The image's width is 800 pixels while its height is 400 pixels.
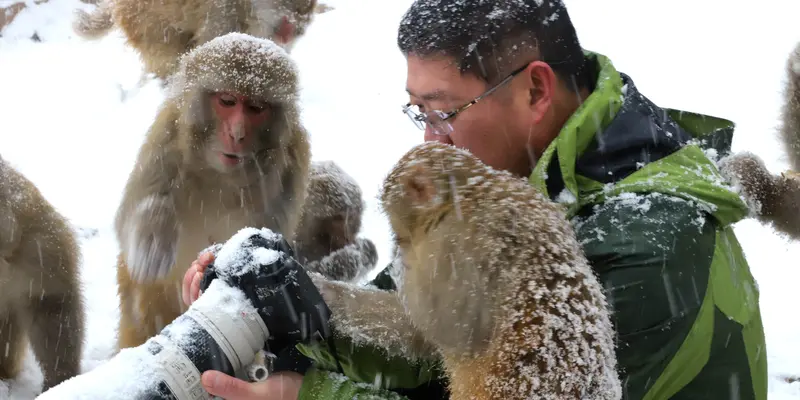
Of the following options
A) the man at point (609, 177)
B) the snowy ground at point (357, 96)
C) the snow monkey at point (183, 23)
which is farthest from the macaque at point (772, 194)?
the snow monkey at point (183, 23)

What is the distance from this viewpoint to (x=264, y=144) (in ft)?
9.78

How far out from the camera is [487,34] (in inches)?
57.9

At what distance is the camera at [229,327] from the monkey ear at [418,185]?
0.93 feet

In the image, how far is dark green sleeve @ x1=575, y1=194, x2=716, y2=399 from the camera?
1.18 meters

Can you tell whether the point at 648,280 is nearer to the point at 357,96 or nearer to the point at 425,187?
the point at 425,187

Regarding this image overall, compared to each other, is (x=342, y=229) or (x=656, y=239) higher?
(x=656, y=239)

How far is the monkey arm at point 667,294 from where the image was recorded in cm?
118

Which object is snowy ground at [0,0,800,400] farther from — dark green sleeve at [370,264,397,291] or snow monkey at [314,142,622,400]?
snow monkey at [314,142,622,400]

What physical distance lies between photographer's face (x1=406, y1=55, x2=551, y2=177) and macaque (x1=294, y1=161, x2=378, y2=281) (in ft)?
6.58

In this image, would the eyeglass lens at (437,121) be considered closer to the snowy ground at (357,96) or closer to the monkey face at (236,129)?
the monkey face at (236,129)

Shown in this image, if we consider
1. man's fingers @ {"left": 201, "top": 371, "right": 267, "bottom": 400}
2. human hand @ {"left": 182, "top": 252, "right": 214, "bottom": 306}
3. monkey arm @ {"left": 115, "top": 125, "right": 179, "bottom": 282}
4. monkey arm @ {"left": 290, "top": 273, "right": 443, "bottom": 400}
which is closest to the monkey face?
monkey arm @ {"left": 115, "top": 125, "right": 179, "bottom": 282}

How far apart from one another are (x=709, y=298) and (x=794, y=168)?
9.65 feet

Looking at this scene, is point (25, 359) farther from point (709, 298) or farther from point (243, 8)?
point (709, 298)

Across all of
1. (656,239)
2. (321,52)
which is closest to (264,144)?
(656,239)
